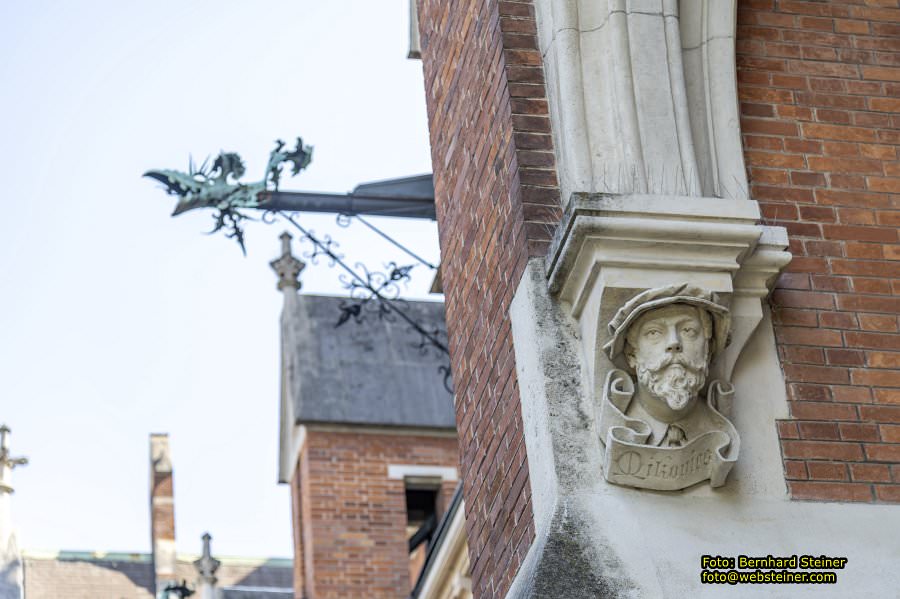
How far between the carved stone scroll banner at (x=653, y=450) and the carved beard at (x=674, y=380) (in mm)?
98

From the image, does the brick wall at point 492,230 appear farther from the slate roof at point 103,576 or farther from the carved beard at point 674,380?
the slate roof at point 103,576

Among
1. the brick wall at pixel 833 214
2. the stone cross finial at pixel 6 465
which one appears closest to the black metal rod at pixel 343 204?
the brick wall at pixel 833 214

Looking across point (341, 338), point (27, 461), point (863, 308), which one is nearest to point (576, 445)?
point (863, 308)

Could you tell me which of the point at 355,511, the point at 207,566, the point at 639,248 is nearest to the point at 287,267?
the point at 355,511

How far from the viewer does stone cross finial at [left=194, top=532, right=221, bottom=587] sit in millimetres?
22206

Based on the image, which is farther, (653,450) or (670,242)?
(670,242)

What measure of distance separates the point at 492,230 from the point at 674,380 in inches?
48.9

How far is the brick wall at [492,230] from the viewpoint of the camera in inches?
247

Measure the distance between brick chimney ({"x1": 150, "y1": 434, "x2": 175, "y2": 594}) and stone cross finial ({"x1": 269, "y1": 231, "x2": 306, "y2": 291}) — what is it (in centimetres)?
1378

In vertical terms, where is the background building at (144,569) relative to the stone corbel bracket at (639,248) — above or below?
above

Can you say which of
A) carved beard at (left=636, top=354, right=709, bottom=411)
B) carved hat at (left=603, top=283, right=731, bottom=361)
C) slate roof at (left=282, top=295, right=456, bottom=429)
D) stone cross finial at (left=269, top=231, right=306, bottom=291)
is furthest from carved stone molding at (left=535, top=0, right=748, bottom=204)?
stone cross finial at (left=269, top=231, right=306, bottom=291)

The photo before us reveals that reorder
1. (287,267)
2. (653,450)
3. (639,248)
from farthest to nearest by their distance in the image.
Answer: (287,267)
(639,248)
(653,450)

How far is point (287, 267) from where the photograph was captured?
21.6m

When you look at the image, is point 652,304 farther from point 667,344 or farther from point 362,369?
point 362,369
